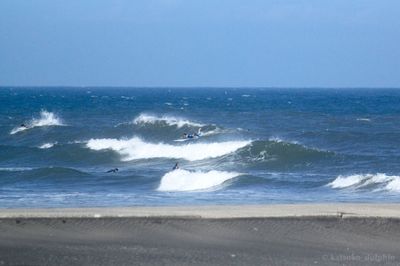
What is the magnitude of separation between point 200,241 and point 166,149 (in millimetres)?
26616

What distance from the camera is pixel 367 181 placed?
24500mm

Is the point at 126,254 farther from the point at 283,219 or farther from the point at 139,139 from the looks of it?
the point at 139,139

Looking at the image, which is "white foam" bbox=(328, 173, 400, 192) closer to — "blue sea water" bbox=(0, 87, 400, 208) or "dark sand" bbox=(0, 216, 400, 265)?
"blue sea water" bbox=(0, 87, 400, 208)

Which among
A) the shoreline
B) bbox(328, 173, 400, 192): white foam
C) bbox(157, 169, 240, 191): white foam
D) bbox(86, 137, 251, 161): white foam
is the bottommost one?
bbox(86, 137, 251, 161): white foam

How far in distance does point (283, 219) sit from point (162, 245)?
2.34m

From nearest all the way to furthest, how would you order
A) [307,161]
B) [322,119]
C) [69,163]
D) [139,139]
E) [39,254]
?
[39,254] < [307,161] < [69,163] < [139,139] < [322,119]

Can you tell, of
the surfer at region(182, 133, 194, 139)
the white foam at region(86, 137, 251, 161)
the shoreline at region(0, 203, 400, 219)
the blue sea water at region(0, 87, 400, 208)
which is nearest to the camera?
the shoreline at region(0, 203, 400, 219)

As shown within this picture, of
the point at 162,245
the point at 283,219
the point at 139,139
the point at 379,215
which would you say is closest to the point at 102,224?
the point at 162,245

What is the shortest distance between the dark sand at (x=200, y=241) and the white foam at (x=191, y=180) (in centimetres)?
1161

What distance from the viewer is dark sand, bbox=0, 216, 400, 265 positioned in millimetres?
10875

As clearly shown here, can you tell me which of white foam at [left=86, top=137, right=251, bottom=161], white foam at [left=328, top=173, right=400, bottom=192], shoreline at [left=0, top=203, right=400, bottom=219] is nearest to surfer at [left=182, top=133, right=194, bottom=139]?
white foam at [left=86, top=137, right=251, bottom=161]

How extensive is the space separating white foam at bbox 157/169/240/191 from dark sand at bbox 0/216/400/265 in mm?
11614

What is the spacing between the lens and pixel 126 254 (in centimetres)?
1112

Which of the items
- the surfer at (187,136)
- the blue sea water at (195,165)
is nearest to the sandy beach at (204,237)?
the blue sea water at (195,165)
